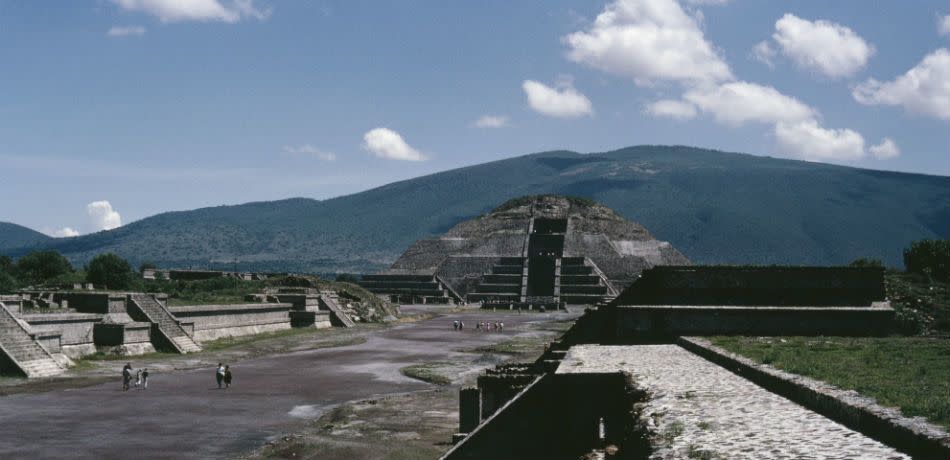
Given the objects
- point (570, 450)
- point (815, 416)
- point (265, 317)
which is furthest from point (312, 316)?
point (815, 416)

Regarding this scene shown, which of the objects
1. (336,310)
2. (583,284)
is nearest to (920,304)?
(336,310)

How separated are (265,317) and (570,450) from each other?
45789mm

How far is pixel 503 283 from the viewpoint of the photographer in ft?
388

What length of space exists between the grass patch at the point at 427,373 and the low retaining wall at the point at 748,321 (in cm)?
1116

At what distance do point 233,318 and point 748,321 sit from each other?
38.0 m

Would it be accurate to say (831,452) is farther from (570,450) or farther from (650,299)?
(650,299)

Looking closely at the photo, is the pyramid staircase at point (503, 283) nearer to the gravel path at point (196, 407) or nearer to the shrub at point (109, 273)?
the shrub at point (109, 273)

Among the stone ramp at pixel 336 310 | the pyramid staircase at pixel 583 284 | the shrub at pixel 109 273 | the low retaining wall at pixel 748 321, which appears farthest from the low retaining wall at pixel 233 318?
the pyramid staircase at pixel 583 284

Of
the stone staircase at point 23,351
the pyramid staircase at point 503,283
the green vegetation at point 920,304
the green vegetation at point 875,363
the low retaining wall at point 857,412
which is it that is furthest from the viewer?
the pyramid staircase at point 503,283

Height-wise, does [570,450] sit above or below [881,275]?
below

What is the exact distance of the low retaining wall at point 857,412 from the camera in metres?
9.70

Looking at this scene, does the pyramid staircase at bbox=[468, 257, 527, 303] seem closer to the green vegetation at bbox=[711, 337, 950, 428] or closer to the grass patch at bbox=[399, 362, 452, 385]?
the grass patch at bbox=[399, 362, 452, 385]

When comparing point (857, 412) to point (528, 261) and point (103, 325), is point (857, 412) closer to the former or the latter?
point (103, 325)

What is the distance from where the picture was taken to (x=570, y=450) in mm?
18016
